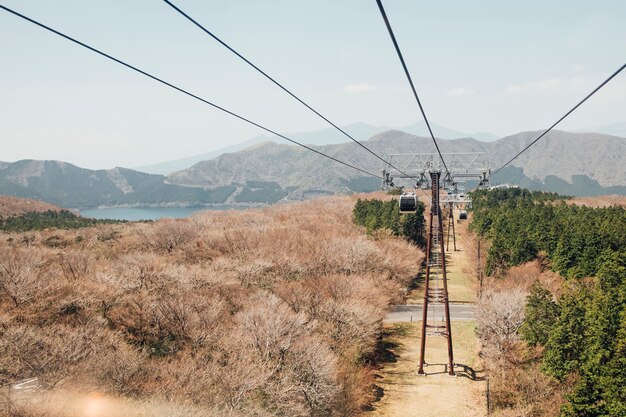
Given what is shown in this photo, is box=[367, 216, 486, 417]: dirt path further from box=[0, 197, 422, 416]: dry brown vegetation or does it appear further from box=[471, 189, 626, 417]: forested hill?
box=[471, 189, 626, 417]: forested hill

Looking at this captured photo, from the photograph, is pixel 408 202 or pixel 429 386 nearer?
pixel 408 202

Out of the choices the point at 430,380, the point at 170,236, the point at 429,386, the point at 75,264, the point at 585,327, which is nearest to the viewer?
the point at 585,327

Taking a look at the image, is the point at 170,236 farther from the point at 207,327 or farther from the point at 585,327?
the point at 585,327

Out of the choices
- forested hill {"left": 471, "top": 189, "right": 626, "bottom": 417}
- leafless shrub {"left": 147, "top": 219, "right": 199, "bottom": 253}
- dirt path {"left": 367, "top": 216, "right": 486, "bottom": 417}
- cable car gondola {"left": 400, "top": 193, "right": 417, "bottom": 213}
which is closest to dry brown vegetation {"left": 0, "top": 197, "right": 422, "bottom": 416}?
dirt path {"left": 367, "top": 216, "right": 486, "bottom": 417}

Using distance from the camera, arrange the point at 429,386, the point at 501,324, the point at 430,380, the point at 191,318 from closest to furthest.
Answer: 1. the point at 429,386
2. the point at 191,318
3. the point at 430,380
4. the point at 501,324

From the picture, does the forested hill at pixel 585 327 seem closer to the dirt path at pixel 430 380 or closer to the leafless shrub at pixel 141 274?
the dirt path at pixel 430 380

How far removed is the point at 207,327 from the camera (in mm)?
37062

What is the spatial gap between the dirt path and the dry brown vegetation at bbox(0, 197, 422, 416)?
95.3 inches

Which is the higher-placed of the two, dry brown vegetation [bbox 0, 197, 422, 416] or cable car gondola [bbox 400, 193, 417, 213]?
cable car gondola [bbox 400, 193, 417, 213]

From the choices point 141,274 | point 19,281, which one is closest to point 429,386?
point 141,274

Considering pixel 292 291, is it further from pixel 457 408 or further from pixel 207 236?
pixel 207 236

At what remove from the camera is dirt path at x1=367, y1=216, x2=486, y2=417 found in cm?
3456

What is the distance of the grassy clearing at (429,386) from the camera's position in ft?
113

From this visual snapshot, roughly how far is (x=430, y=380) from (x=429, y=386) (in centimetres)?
113
